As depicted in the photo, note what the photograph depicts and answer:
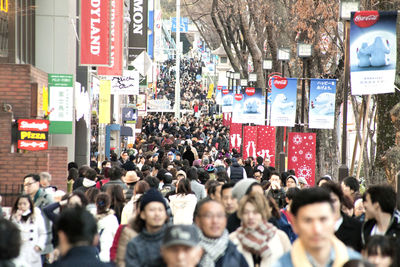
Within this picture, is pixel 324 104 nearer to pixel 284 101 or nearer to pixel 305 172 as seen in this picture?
pixel 305 172

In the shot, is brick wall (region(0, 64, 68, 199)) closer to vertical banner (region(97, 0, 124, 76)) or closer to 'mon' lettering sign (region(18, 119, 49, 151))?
'mon' lettering sign (region(18, 119, 49, 151))

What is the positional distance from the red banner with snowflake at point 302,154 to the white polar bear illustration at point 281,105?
11.2 ft

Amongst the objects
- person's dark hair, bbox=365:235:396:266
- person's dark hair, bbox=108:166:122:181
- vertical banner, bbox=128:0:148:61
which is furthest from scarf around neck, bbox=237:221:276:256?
vertical banner, bbox=128:0:148:61

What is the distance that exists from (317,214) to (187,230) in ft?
2.65

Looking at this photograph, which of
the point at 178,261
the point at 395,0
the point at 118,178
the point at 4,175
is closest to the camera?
the point at 178,261

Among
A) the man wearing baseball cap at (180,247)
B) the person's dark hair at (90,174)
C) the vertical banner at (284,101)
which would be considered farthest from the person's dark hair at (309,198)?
the vertical banner at (284,101)

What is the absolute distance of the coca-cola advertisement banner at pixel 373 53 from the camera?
13250mm

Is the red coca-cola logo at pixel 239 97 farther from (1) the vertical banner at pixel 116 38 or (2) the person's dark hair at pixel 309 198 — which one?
(2) the person's dark hair at pixel 309 198

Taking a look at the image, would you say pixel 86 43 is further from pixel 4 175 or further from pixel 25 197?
pixel 25 197

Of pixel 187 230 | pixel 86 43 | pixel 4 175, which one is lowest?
pixel 4 175

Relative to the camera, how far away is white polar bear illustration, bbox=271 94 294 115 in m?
24.9

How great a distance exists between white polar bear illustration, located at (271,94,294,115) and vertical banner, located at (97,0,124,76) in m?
4.95

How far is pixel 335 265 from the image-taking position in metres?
4.57

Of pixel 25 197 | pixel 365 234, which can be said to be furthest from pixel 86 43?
pixel 365 234
